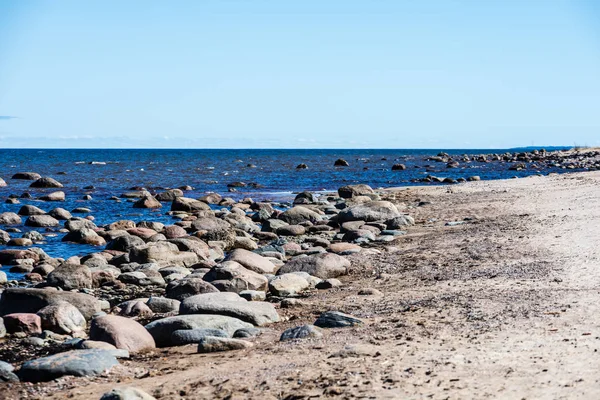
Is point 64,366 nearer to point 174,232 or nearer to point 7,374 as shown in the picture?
point 7,374

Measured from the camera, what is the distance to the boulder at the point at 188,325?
9172 mm

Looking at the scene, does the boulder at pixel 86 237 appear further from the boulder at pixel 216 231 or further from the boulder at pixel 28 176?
the boulder at pixel 28 176

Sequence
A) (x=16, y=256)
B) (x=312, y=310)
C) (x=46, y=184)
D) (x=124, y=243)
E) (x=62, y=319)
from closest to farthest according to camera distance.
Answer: (x=62, y=319)
(x=312, y=310)
(x=16, y=256)
(x=124, y=243)
(x=46, y=184)

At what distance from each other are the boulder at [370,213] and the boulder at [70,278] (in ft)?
34.4

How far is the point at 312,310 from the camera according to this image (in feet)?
35.5

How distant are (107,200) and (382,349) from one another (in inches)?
1096

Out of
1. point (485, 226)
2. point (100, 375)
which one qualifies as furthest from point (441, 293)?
point (485, 226)

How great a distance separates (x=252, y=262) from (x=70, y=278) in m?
3.52

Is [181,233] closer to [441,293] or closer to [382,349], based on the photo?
[441,293]

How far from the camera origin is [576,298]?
30.8 feet

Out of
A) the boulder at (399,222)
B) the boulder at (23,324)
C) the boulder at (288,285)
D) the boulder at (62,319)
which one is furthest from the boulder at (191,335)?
the boulder at (399,222)

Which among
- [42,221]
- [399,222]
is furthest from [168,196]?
[399,222]

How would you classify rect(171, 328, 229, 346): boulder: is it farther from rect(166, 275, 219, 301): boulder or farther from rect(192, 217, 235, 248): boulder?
rect(192, 217, 235, 248): boulder

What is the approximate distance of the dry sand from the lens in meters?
6.54
